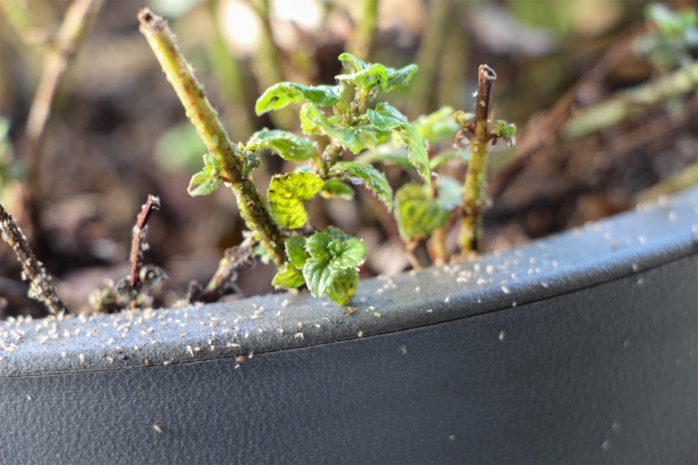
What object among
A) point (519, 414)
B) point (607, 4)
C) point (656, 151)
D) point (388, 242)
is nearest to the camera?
point (519, 414)

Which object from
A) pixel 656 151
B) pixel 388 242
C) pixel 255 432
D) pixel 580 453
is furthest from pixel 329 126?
pixel 656 151

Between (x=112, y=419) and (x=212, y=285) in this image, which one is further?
(x=212, y=285)

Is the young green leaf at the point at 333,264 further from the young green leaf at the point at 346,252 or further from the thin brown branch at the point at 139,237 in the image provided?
the thin brown branch at the point at 139,237

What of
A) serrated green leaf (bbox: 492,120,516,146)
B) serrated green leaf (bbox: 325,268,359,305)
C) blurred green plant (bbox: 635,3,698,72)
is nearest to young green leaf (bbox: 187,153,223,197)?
serrated green leaf (bbox: 325,268,359,305)

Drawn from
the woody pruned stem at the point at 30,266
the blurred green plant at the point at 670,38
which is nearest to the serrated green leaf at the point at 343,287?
the woody pruned stem at the point at 30,266

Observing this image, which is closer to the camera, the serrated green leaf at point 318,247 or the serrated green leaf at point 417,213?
the serrated green leaf at point 318,247

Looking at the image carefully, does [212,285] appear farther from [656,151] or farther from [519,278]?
[656,151]

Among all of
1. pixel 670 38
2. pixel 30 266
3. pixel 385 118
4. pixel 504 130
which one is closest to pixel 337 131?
pixel 385 118
